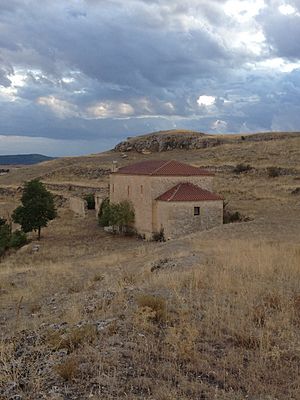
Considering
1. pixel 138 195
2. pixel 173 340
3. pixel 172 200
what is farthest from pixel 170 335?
pixel 138 195

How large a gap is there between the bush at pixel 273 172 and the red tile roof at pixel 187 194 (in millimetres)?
23364

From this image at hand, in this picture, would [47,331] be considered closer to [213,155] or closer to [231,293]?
[231,293]

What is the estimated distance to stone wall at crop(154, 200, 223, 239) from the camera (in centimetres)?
3084

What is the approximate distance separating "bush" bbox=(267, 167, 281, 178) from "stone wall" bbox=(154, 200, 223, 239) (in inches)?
939

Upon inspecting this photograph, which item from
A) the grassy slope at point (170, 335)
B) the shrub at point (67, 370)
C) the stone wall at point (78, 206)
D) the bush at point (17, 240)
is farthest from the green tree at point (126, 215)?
the shrub at point (67, 370)

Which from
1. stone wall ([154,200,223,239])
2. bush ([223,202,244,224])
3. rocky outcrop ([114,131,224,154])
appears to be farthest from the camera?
rocky outcrop ([114,131,224,154])

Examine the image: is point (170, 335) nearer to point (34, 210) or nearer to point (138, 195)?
point (138, 195)

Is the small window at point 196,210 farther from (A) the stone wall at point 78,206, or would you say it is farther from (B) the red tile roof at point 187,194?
(A) the stone wall at point 78,206

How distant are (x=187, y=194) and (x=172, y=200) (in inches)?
54.8

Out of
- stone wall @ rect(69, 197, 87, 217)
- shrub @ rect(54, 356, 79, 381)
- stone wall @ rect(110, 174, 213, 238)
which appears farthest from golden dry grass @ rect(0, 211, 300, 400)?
stone wall @ rect(69, 197, 87, 217)

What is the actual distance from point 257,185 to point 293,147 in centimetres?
2098

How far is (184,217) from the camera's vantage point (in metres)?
31.1

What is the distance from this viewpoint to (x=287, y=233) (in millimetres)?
22578

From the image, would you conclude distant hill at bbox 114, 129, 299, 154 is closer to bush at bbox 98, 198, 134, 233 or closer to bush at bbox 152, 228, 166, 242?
bush at bbox 98, 198, 134, 233
